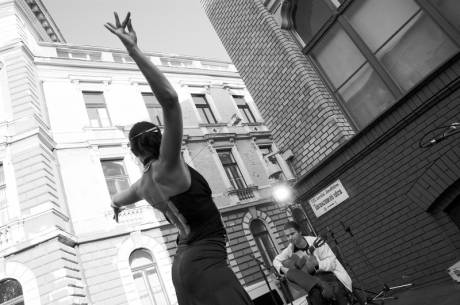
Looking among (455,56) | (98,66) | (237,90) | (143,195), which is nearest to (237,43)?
(455,56)

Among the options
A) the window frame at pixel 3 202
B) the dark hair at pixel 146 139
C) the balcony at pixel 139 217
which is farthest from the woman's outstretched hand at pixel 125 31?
the balcony at pixel 139 217

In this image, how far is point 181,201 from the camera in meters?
1.43

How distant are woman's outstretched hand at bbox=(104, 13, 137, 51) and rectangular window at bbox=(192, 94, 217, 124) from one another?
20245 mm

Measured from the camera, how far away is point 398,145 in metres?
4.71

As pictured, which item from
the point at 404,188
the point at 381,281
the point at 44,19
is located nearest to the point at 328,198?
the point at 404,188

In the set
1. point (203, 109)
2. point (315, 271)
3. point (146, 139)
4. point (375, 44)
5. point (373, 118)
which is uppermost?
point (203, 109)

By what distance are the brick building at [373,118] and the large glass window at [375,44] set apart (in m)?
0.02

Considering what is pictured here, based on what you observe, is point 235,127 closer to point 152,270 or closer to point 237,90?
point 237,90

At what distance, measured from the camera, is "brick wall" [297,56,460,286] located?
4254 millimetres

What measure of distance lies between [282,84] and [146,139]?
542 cm

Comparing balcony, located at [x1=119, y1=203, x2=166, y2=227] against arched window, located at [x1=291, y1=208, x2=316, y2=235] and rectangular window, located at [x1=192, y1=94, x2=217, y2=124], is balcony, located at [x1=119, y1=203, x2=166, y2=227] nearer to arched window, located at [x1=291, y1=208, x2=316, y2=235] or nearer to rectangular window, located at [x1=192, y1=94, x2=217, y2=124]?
rectangular window, located at [x1=192, y1=94, x2=217, y2=124]

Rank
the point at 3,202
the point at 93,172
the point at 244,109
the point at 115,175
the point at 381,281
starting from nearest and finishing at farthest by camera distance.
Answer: the point at 381,281
the point at 3,202
the point at 93,172
the point at 115,175
the point at 244,109

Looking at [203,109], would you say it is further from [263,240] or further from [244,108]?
[263,240]

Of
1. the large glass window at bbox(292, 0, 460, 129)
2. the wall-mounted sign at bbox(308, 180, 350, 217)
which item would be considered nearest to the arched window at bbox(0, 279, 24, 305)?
the wall-mounted sign at bbox(308, 180, 350, 217)
